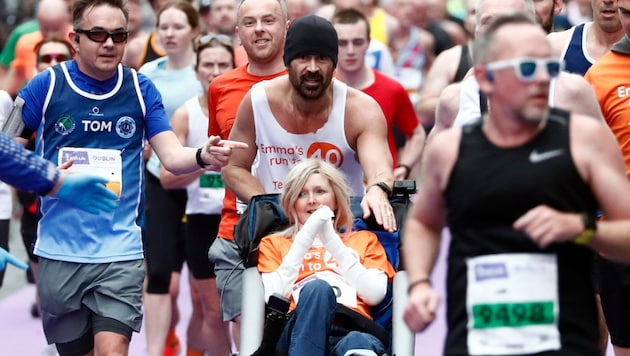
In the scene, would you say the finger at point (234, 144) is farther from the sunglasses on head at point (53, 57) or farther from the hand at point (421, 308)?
the sunglasses on head at point (53, 57)

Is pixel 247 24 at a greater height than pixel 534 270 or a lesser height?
greater

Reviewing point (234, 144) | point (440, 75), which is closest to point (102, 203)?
point (234, 144)

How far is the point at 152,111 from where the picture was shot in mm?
6918

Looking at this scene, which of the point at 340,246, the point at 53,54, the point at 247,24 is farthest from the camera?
the point at 53,54

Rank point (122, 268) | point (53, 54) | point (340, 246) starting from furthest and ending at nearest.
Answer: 1. point (53, 54)
2. point (122, 268)
3. point (340, 246)

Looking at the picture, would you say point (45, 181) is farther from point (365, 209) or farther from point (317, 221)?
point (365, 209)

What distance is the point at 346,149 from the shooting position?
273 inches

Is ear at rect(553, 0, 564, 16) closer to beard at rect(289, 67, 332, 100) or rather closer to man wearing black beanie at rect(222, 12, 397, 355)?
man wearing black beanie at rect(222, 12, 397, 355)

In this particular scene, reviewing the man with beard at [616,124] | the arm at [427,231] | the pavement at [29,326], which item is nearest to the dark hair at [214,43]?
the pavement at [29,326]

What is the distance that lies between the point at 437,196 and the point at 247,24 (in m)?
3.35

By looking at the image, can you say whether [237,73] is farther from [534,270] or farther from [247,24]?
[534,270]

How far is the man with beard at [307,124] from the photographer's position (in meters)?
6.69

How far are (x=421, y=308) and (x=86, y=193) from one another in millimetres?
1895

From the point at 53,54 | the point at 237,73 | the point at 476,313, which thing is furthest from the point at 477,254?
the point at 53,54
